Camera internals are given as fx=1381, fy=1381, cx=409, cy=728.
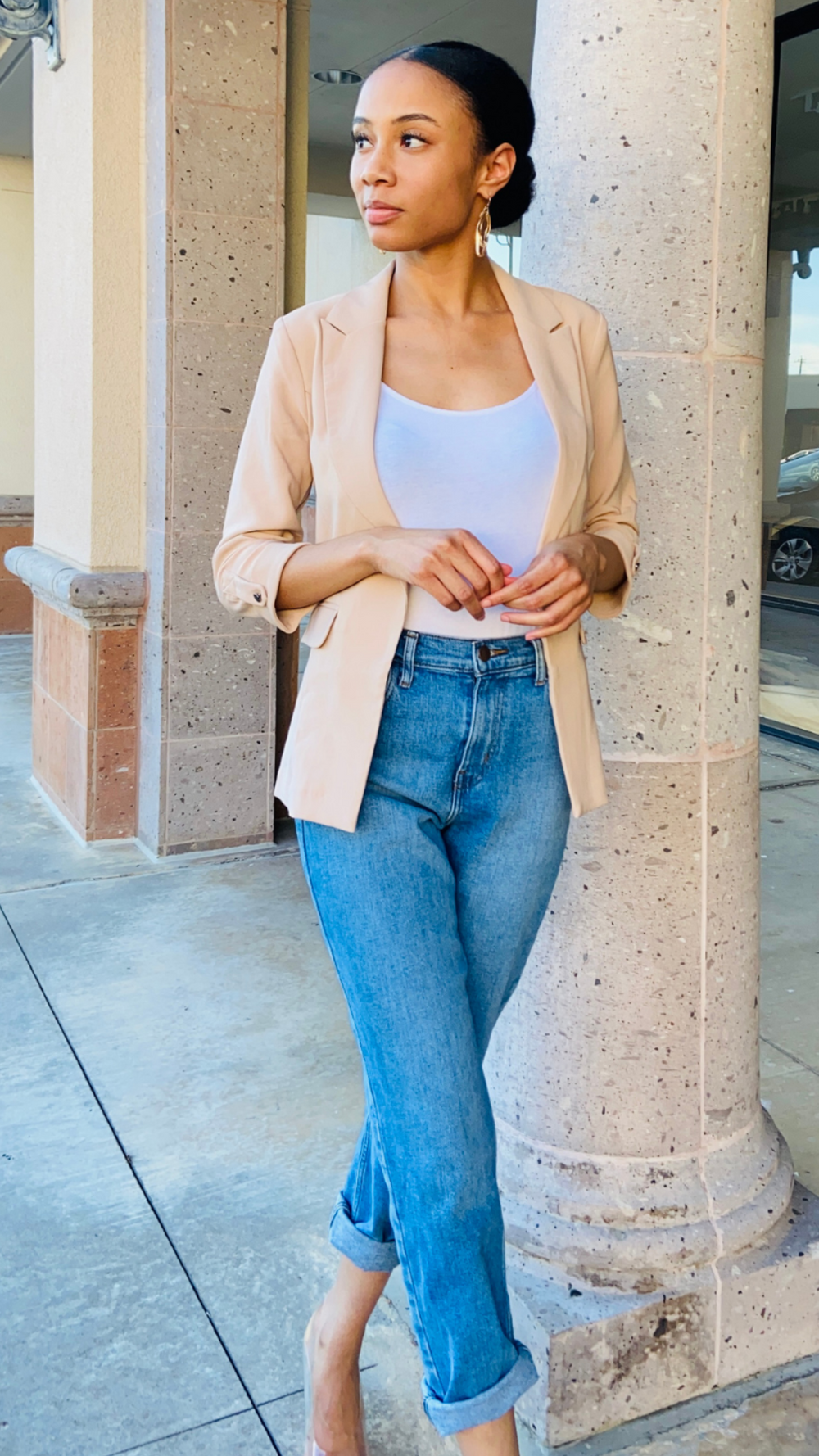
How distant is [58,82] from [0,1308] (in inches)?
178

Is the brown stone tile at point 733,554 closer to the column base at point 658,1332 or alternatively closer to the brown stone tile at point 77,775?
the column base at point 658,1332

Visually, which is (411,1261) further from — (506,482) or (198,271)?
(198,271)

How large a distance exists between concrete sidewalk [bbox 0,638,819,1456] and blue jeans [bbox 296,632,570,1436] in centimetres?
62

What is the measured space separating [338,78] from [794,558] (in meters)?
5.08

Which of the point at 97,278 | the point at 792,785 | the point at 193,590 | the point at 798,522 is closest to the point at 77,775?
the point at 193,590

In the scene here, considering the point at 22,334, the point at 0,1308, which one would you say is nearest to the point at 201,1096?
the point at 0,1308

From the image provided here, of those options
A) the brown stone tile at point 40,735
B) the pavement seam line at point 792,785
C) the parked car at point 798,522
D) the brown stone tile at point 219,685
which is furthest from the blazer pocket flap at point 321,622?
the parked car at point 798,522

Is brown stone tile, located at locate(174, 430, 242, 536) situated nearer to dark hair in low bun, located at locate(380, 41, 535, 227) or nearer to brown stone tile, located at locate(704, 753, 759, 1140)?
brown stone tile, located at locate(704, 753, 759, 1140)

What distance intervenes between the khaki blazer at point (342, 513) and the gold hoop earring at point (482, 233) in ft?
0.16

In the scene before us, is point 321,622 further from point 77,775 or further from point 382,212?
point 77,775

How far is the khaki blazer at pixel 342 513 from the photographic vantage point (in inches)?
66.9

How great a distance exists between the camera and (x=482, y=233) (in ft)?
6.07

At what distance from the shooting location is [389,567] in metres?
1.64

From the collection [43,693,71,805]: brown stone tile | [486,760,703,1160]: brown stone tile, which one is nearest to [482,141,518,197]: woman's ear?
[486,760,703,1160]: brown stone tile
